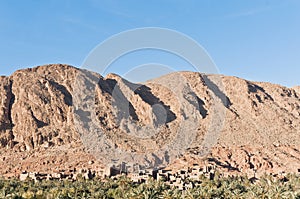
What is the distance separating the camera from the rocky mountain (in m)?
75.1

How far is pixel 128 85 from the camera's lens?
111m

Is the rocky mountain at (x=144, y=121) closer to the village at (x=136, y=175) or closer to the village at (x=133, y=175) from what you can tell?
the village at (x=136, y=175)

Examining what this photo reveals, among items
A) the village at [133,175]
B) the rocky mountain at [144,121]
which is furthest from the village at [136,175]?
the rocky mountain at [144,121]

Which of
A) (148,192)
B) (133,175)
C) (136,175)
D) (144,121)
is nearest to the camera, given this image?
(148,192)

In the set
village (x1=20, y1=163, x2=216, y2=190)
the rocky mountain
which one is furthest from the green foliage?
the rocky mountain

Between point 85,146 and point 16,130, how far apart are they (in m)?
21.5

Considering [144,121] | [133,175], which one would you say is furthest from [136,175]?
[144,121]

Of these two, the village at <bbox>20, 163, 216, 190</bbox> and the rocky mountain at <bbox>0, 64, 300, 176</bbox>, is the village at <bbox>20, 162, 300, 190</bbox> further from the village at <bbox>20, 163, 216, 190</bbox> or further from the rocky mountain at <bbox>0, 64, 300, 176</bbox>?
the rocky mountain at <bbox>0, 64, 300, 176</bbox>

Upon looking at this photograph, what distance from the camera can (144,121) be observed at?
93062 mm

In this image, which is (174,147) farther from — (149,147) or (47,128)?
(47,128)

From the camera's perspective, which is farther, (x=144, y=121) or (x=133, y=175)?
(x=144, y=121)

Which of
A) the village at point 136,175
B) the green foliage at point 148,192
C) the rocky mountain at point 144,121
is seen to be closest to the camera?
the green foliage at point 148,192

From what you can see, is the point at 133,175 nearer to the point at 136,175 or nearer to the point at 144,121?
the point at 136,175

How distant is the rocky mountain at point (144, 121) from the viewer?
7512 centimetres
